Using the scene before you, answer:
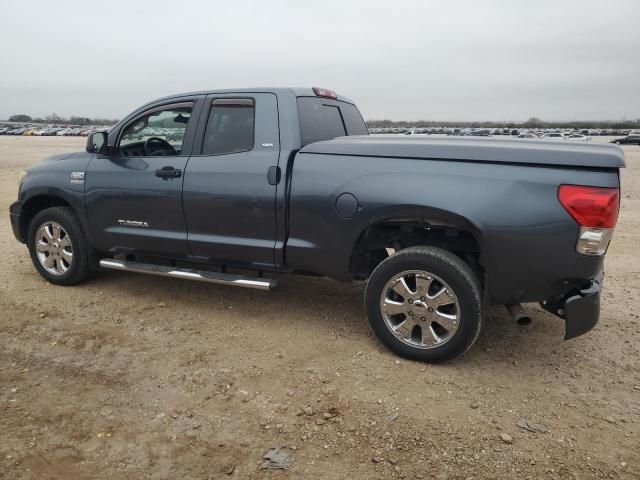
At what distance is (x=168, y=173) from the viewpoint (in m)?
4.44

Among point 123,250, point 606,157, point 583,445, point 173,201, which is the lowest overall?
point 583,445

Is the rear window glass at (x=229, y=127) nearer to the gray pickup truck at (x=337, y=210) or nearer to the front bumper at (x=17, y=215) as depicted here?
→ the gray pickup truck at (x=337, y=210)

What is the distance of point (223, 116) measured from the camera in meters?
4.38

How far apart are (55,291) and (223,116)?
2.38 m

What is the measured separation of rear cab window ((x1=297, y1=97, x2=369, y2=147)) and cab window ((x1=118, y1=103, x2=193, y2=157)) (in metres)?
1.02

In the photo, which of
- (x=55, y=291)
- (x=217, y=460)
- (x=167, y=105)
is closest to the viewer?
(x=217, y=460)

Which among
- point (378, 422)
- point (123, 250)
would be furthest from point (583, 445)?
point (123, 250)

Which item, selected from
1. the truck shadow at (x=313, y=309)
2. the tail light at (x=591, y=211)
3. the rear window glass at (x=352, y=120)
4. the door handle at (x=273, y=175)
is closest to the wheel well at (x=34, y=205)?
the truck shadow at (x=313, y=309)

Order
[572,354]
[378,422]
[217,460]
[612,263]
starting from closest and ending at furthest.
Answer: [217,460] < [378,422] < [572,354] < [612,263]

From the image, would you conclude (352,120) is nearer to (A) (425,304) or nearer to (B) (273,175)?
(B) (273,175)

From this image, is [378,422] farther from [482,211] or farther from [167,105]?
[167,105]

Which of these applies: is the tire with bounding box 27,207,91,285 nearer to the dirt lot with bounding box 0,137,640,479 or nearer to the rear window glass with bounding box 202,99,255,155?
the dirt lot with bounding box 0,137,640,479

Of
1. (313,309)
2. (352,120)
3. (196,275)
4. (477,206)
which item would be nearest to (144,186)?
(196,275)

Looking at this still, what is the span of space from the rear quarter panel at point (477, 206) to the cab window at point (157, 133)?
1.29m
